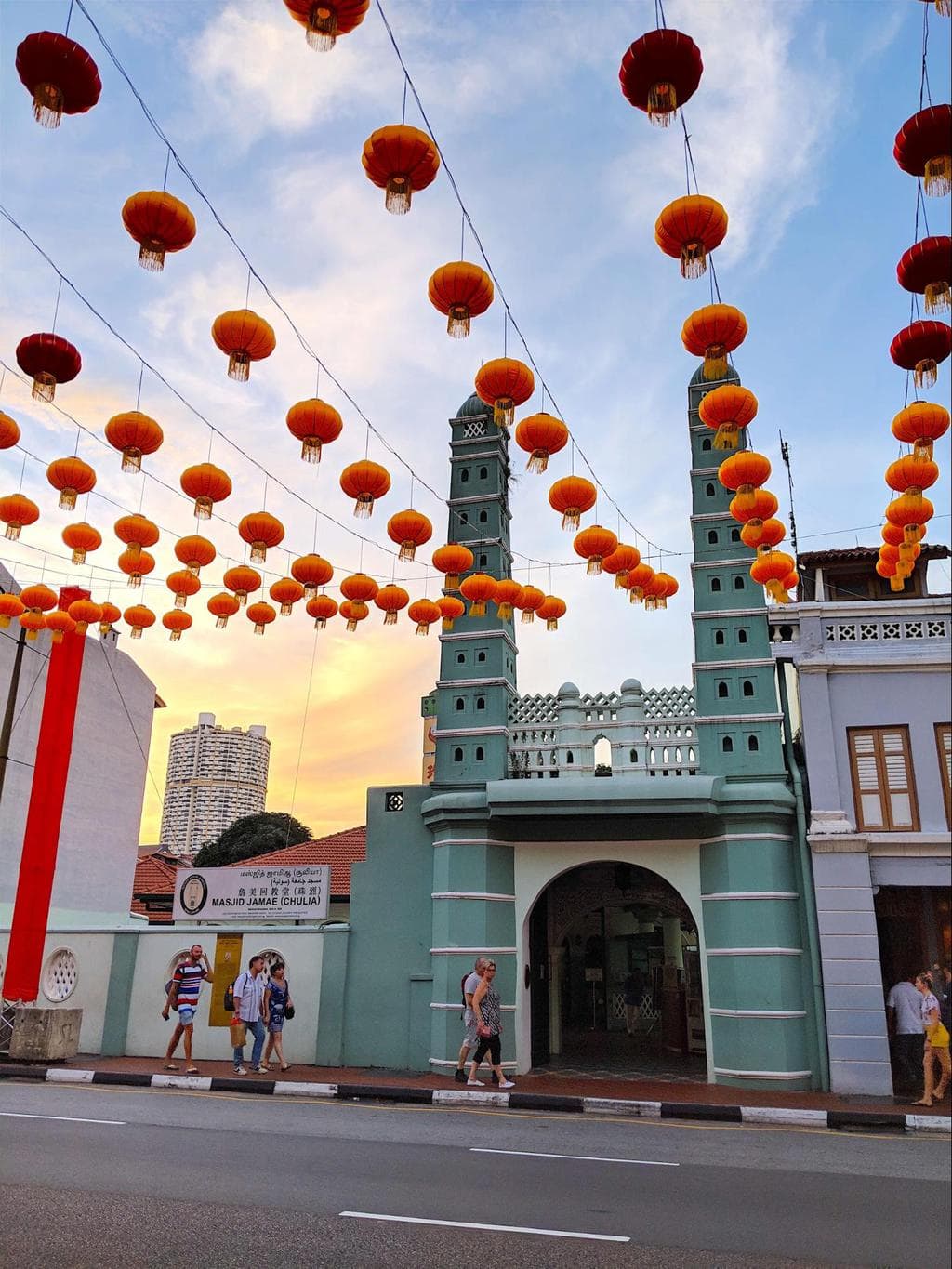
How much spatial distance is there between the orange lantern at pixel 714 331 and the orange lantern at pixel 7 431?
5.44 metres

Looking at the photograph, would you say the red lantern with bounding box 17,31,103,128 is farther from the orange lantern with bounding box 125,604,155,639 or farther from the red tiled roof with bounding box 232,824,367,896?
the red tiled roof with bounding box 232,824,367,896

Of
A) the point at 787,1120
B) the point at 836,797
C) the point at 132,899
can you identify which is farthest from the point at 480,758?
the point at 132,899

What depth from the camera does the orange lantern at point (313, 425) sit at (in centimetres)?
767

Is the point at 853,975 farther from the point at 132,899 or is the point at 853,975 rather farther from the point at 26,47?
the point at 132,899

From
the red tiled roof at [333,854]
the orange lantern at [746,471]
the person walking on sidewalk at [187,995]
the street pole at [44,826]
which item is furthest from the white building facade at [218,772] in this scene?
the orange lantern at [746,471]

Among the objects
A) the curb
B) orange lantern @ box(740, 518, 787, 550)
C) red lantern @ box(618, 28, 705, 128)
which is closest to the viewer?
the curb

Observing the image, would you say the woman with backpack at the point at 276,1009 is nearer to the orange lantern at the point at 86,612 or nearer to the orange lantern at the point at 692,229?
the orange lantern at the point at 86,612

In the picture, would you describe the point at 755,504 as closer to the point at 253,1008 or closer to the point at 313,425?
the point at 313,425

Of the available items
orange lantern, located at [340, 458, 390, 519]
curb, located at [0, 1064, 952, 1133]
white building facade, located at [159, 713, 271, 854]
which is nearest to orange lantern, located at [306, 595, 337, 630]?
orange lantern, located at [340, 458, 390, 519]

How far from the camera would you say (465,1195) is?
3900 millimetres

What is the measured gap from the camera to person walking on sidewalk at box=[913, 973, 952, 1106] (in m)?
2.60

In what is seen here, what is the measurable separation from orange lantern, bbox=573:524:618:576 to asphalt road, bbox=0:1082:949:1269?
205 inches

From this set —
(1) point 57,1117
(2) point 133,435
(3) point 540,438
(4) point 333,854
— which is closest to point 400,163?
(3) point 540,438

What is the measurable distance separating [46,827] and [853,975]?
1328cm
